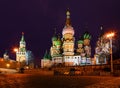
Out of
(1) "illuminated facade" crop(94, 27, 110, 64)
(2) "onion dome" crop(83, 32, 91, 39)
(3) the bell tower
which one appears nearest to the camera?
(1) "illuminated facade" crop(94, 27, 110, 64)

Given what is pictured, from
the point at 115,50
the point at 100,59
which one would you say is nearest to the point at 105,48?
the point at 100,59

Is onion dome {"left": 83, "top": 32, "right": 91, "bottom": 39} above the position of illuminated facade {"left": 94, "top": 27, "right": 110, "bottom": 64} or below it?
above

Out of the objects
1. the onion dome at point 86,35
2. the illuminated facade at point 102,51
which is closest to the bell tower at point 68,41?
the illuminated facade at point 102,51

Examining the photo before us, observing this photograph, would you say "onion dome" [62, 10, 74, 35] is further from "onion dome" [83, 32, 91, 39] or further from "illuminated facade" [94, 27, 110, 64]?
"illuminated facade" [94, 27, 110, 64]

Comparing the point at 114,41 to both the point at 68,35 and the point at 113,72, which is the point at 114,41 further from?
the point at 113,72

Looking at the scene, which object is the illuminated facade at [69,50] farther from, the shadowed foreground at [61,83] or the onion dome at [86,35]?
the shadowed foreground at [61,83]

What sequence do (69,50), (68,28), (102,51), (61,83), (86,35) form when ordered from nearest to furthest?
(61,83) → (102,51) → (69,50) → (68,28) → (86,35)

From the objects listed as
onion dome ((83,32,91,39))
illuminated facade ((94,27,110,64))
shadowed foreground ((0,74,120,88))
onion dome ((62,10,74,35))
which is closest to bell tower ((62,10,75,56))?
onion dome ((62,10,74,35))

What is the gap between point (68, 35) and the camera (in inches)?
4574

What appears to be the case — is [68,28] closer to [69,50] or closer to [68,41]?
[68,41]

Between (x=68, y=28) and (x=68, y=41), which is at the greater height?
(x=68, y=28)

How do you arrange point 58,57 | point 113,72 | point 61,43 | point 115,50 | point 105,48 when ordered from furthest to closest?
point 61,43 → point 58,57 → point 105,48 → point 115,50 → point 113,72

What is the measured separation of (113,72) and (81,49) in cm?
7532

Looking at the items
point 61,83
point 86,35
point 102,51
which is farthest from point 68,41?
point 61,83
